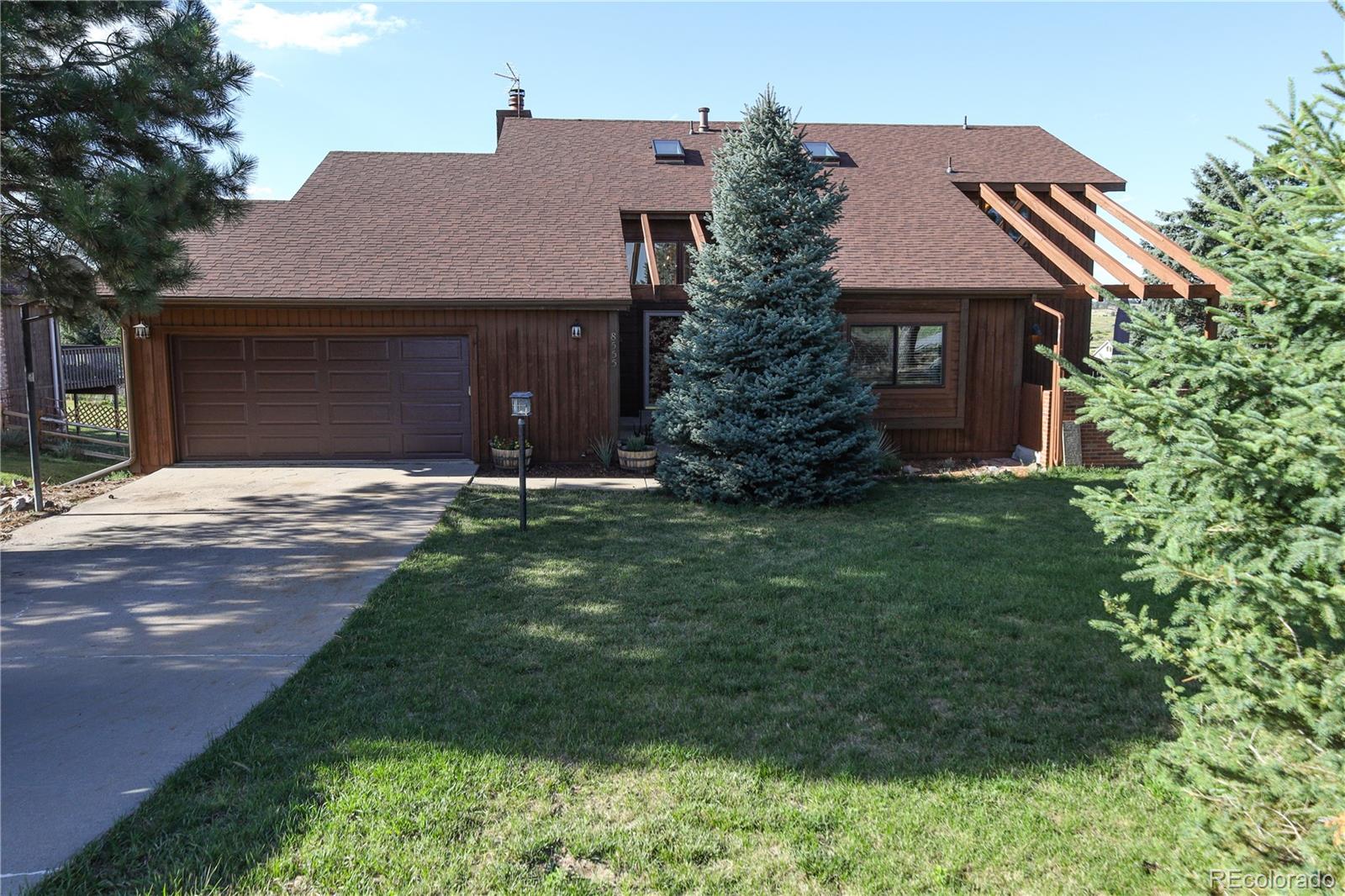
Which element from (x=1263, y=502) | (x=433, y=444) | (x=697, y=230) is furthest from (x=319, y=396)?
(x=1263, y=502)

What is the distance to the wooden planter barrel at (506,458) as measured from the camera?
12234 millimetres

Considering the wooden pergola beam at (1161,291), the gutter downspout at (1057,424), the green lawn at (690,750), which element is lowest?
the green lawn at (690,750)

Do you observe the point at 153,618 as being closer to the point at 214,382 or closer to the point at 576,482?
the point at 576,482

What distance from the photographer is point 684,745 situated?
416 cm

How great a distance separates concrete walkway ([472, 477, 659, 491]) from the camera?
11.2 m

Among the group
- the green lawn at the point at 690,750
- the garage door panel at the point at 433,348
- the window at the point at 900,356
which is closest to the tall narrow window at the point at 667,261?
the window at the point at 900,356

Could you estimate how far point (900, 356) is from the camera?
43.9 ft

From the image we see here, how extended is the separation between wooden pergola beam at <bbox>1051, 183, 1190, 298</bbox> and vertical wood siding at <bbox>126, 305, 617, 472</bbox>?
773 cm

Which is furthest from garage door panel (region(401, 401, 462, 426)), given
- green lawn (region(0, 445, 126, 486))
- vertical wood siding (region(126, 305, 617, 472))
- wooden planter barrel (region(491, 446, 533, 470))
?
green lawn (region(0, 445, 126, 486))

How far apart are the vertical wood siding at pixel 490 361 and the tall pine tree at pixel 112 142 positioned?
3.67 meters

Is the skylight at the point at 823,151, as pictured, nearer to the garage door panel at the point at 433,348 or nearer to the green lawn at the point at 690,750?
the garage door panel at the point at 433,348

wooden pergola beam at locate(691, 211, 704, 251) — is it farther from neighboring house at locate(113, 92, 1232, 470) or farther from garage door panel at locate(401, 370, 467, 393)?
garage door panel at locate(401, 370, 467, 393)

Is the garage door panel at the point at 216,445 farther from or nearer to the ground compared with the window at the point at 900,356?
nearer to the ground

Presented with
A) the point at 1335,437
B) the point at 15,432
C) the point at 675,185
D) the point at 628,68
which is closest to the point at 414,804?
the point at 1335,437
